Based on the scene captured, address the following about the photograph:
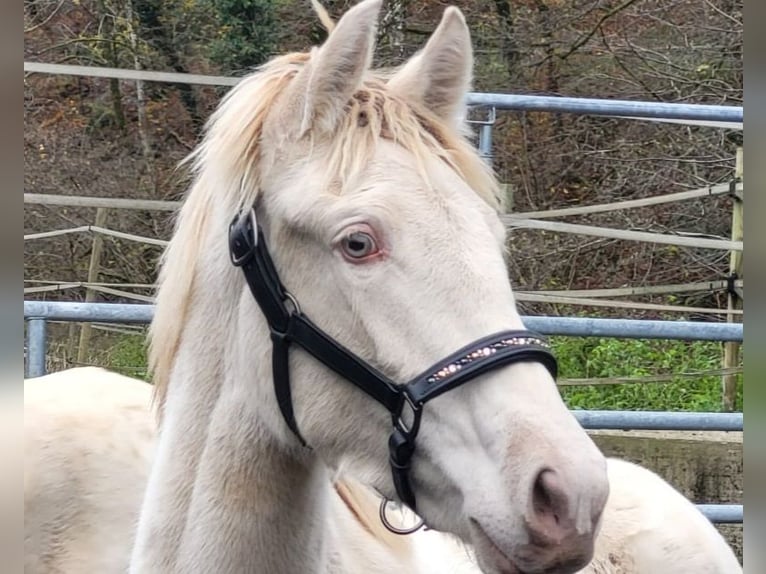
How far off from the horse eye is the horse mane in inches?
4.0

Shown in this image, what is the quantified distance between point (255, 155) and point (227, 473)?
59cm

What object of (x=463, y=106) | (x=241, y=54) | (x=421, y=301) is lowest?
(x=241, y=54)

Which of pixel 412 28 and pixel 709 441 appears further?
pixel 412 28

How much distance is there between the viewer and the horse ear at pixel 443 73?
1.95 meters

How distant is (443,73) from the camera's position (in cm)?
199

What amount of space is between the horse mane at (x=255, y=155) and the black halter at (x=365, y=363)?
0.38 ft

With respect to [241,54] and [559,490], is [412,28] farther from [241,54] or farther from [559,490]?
[559,490]

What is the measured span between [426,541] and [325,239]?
1.15 meters

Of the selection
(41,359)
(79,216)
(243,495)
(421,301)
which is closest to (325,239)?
(421,301)

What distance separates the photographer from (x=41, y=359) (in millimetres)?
3561

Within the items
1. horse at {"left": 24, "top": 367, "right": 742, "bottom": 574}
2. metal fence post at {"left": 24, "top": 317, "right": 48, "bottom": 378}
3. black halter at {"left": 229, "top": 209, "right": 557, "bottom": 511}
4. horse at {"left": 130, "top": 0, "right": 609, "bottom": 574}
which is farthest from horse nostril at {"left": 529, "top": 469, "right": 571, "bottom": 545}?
metal fence post at {"left": 24, "top": 317, "right": 48, "bottom": 378}

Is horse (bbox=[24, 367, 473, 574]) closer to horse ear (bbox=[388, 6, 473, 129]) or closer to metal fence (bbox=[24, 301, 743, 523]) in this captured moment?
metal fence (bbox=[24, 301, 743, 523])

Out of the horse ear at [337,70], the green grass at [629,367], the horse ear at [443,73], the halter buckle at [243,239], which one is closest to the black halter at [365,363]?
the halter buckle at [243,239]

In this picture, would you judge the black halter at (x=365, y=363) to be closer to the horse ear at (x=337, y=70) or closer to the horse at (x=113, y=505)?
the horse ear at (x=337, y=70)
